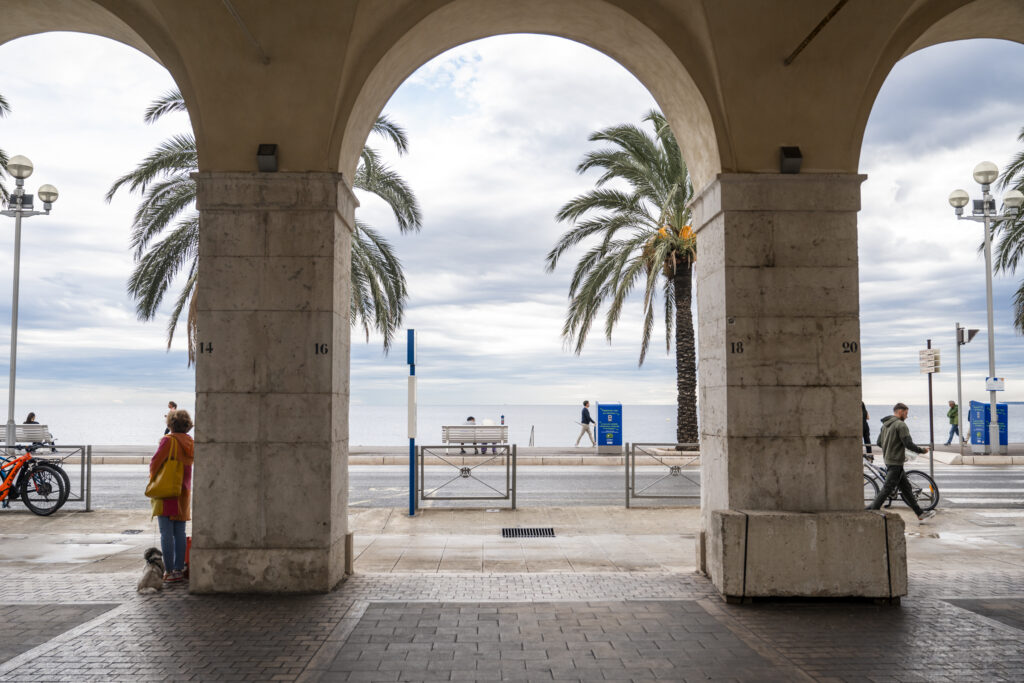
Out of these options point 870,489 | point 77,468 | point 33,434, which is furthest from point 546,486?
point 77,468

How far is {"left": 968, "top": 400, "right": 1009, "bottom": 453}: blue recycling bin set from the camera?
2570 centimetres

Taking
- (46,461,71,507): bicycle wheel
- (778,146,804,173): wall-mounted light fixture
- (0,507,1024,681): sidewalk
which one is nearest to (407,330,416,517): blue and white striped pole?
(0,507,1024,681): sidewalk

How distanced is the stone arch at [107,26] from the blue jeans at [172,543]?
3794 millimetres

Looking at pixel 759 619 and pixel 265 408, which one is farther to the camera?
pixel 265 408

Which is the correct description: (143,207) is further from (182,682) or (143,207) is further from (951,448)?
(951,448)

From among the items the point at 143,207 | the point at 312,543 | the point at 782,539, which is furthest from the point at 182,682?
the point at 143,207

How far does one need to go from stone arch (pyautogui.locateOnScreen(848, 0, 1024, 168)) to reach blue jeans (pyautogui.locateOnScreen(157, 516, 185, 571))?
7.82 meters

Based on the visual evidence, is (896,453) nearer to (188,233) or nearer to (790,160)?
(790,160)

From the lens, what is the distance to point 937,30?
27.3 ft

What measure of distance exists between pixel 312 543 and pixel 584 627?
109 inches

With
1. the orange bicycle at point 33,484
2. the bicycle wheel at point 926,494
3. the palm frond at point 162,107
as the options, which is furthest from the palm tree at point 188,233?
the bicycle wheel at point 926,494

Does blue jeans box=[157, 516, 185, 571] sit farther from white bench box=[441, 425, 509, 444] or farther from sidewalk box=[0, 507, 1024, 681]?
white bench box=[441, 425, 509, 444]

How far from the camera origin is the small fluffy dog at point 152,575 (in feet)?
23.3

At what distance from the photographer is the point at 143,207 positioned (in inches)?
738
